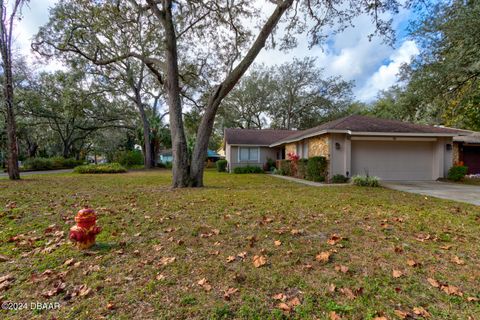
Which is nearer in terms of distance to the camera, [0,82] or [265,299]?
[265,299]

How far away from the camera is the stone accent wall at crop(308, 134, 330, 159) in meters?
10.9

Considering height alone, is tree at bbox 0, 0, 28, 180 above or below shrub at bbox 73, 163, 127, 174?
above

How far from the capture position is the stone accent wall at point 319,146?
1093 cm

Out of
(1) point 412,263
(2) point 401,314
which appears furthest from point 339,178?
(2) point 401,314

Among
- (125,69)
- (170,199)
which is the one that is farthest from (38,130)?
(170,199)

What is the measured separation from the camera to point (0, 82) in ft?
60.1

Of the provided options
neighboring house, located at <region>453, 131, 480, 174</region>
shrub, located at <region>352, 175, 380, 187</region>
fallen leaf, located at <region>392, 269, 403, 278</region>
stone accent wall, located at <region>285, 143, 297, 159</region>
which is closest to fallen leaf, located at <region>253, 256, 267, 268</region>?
fallen leaf, located at <region>392, 269, 403, 278</region>

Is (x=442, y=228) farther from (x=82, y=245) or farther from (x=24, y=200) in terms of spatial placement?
(x=24, y=200)

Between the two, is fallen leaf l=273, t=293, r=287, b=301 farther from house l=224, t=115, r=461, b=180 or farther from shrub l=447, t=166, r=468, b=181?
shrub l=447, t=166, r=468, b=181

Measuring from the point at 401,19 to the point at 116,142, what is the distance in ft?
134

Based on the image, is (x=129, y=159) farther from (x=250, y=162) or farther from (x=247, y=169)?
(x=247, y=169)

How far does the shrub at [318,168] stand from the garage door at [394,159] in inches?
60.7

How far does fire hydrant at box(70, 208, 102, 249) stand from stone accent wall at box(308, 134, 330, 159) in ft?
33.0

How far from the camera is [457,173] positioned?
10.9 m
